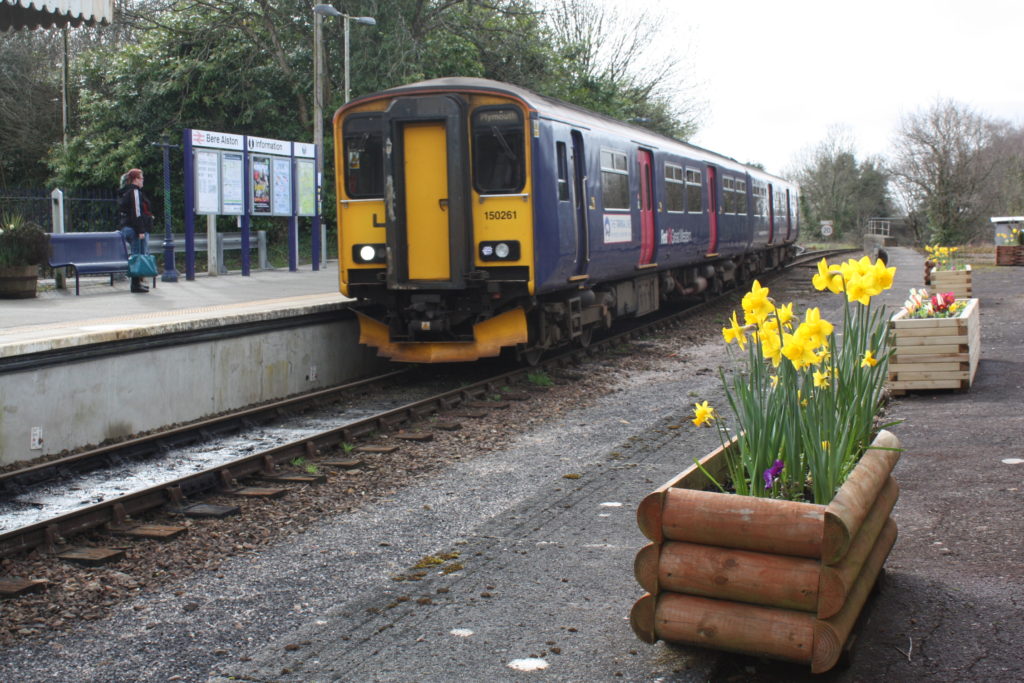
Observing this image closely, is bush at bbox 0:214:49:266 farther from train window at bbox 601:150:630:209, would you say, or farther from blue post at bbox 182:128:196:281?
train window at bbox 601:150:630:209

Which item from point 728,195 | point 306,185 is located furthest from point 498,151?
point 728,195

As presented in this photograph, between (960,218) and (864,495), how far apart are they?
5167cm

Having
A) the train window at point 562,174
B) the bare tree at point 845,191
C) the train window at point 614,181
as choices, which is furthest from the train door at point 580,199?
the bare tree at point 845,191

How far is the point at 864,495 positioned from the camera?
4.00 meters

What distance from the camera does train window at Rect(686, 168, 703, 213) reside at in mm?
17438

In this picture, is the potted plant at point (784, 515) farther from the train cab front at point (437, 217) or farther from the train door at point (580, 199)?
the train door at point (580, 199)

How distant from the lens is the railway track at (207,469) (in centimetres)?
580

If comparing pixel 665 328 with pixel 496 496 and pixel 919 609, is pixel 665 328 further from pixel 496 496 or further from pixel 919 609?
pixel 919 609

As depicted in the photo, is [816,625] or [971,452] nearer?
[816,625]

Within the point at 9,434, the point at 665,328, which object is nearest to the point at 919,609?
the point at 9,434

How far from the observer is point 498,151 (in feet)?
35.4

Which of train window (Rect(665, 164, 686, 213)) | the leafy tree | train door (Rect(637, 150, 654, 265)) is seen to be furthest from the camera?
the leafy tree

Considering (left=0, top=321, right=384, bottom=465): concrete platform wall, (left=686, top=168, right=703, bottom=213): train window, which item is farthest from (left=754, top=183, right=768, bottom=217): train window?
(left=0, top=321, right=384, bottom=465): concrete platform wall

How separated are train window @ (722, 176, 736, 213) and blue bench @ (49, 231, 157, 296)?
1045cm
